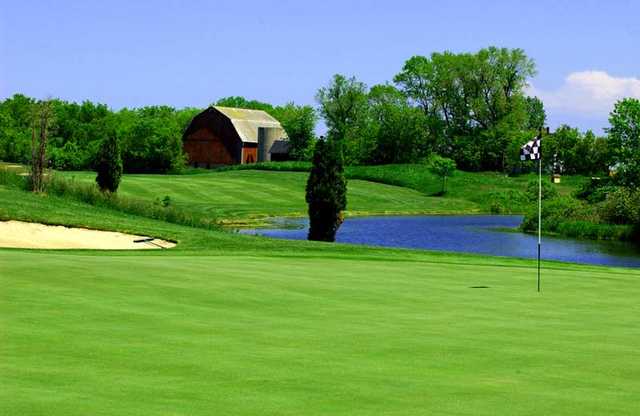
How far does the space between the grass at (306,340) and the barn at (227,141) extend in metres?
115

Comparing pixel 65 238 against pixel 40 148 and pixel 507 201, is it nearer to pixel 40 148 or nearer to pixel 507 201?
pixel 40 148

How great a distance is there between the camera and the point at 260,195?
10219 cm

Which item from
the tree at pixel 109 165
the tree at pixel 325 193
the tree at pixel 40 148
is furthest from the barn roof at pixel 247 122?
the tree at pixel 325 193

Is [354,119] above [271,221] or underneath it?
above

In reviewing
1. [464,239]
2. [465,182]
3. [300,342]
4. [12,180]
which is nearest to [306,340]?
[300,342]

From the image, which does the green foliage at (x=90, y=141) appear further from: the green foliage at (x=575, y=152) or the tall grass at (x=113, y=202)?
the tall grass at (x=113, y=202)

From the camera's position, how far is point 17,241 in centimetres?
3647

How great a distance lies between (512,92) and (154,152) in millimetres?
48975

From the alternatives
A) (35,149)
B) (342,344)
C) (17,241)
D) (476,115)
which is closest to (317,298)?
(342,344)

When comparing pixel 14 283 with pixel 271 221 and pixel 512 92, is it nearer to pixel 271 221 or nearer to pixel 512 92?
pixel 271 221

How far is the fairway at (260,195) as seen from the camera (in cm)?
9175

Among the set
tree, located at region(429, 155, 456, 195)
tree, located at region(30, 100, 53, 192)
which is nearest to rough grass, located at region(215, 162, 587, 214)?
tree, located at region(429, 155, 456, 195)

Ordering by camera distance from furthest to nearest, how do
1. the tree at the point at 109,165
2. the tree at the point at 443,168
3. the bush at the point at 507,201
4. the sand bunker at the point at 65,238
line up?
the tree at the point at 443,168 < the bush at the point at 507,201 < the tree at the point at 109,165 < the sand bunker at the point at 65,238

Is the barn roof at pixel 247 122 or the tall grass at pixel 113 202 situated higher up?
the barn roof at pixel 247 122
